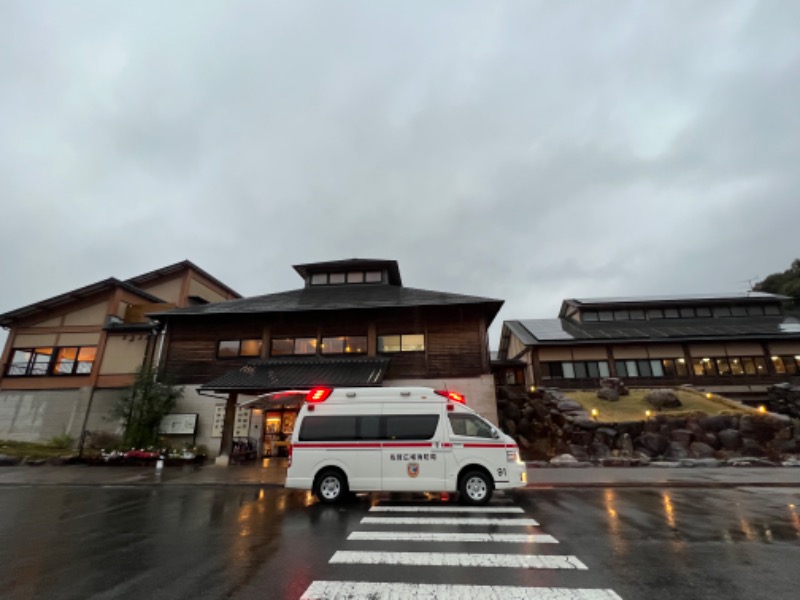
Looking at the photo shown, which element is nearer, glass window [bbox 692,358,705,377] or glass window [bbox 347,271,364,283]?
glass window [bbox 347,271,364,283]

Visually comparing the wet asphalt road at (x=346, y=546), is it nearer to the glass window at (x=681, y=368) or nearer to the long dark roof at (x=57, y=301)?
the long dark roof at (x=57, y=301)

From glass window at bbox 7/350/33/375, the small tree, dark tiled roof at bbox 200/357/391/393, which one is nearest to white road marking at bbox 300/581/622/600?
dark tiled roof at bbox 200/357/391/393

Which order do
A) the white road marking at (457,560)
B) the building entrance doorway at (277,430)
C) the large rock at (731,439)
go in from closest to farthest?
the white road marking at (457,560) < the large rock at (731,439) < the building entrance doorway at (277,430)

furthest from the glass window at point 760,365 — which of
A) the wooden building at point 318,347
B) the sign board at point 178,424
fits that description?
the sign board at point 178,424

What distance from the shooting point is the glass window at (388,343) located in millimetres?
21123

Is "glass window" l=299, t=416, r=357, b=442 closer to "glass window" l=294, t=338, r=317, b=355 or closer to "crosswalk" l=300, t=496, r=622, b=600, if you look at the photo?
"crosswalk" l=300, t=496, r=622, b=600

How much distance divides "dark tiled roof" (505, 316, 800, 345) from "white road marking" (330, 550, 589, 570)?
27.0 metres

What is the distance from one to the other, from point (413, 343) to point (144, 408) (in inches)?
570

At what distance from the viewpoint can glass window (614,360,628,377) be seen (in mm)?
30542

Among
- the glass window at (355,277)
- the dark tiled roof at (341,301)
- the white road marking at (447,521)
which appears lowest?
the white road marking at (447,521)

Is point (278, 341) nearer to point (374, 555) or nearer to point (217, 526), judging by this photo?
point (217, 526)

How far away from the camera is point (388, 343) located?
21281 millimetres

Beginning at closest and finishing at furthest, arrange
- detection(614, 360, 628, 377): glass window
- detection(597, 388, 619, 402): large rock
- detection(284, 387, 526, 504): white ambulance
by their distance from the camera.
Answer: detection(284, 387, 526, 504): white ambulance, detection(597, 388, 619, 402): large rock, detection(614, 360, 628, 377): glass window

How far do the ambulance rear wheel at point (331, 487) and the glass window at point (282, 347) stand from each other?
12.5 meters
